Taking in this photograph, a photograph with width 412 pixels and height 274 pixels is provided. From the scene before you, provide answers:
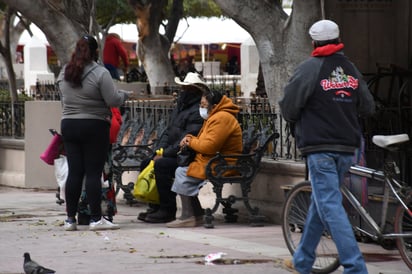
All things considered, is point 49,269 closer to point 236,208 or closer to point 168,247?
point 168,247

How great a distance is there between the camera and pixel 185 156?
11.3 metres

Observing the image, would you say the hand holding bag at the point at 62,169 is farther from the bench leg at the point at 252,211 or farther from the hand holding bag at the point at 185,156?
the bench leg at the point at 252,211

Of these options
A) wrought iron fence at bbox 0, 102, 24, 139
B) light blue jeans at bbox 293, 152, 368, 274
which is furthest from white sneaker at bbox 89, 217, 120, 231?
wrought iron fence at bbox 0, 102, 24, 139

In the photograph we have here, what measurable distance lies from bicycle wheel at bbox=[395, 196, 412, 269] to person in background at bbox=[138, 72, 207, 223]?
3.77 meters

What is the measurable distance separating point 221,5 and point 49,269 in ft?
16.1

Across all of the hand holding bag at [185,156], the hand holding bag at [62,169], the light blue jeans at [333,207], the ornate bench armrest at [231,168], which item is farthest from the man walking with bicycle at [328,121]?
the hand holding bag at [62,169]

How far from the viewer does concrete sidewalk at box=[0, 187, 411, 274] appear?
8789mm

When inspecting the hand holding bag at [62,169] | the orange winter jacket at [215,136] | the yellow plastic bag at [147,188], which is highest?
the orange winter jacket at [215,136]

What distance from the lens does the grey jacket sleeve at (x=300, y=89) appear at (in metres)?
7.61

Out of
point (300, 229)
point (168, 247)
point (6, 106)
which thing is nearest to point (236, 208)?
point (168, 247)

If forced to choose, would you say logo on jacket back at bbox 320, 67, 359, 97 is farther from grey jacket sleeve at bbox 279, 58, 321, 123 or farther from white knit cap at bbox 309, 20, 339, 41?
white knit cap at bbox 309, 20, 339, 41

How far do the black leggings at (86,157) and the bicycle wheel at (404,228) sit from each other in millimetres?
3801

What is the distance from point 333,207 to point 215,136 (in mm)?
3617

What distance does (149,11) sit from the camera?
24.6 m
